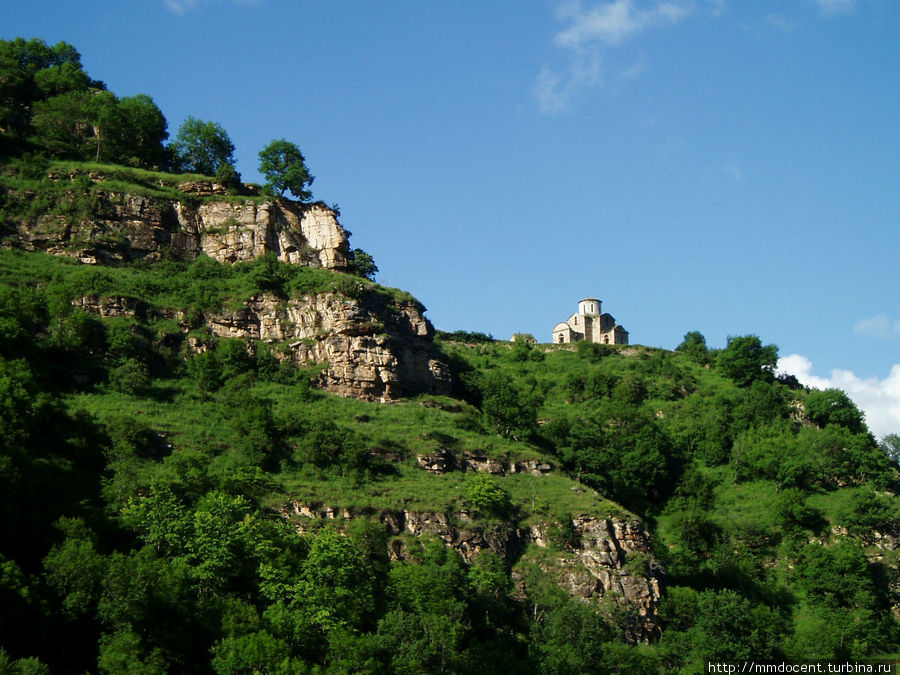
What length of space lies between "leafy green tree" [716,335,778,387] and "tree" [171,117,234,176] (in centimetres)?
5756

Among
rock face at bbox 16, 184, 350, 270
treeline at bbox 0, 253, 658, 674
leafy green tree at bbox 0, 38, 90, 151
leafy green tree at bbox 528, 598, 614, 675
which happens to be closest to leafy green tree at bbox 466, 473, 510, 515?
treeline at bbox 0, 253, 658, 674

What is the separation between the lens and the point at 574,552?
62.6m

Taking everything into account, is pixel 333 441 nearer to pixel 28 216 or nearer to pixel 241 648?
pixel 241 648

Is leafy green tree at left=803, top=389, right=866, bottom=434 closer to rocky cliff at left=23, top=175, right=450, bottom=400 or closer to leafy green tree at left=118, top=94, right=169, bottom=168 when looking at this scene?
rocky cliff at left=23, top=175, right=450, bottom=400

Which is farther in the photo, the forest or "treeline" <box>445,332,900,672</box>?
"treeline" <box>445,332,900,672</box>

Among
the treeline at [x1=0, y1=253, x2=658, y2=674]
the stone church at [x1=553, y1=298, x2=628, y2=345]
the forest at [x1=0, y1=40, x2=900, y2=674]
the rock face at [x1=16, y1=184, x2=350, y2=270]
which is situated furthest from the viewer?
the stone church at [x1=553, y1=298, x2=628, y2=345]

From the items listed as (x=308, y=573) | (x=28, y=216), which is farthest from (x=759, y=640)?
(x=28, y=216)

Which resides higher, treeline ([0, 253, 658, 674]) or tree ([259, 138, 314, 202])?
tree ([259, 138, 314, 202])

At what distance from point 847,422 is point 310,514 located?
5717cm

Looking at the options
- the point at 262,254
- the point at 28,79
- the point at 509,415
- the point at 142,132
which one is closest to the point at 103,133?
the point at 142,132

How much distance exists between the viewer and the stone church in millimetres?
125625

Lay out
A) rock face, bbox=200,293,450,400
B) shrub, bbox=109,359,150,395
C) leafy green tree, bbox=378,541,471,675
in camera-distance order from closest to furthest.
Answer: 1. leafy green tree, bbox=378,541,471,675
2. shrub, bbox=109,359,150,395
3. rock face, bbox=200,293,450,400

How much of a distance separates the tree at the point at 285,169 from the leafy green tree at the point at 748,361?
48765mm

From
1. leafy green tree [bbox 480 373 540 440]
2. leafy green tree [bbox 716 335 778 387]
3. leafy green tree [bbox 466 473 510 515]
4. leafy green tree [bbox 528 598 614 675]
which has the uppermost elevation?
leafy green tree [bbox 716 335 778 387]
